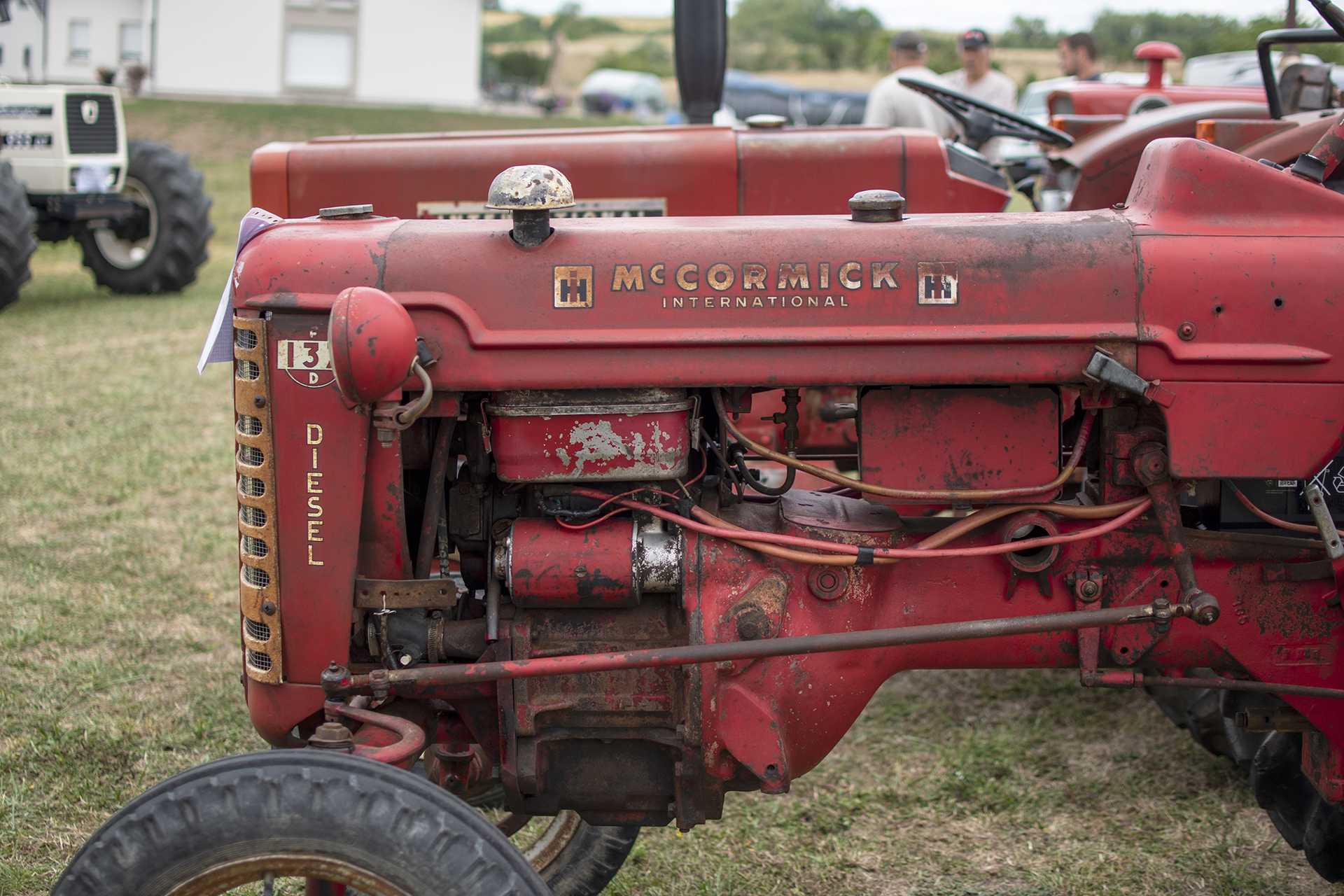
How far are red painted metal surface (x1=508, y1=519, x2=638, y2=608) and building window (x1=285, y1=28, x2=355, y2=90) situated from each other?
124 feet

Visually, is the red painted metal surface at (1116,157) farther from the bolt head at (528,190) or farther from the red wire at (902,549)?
the bolt head at (528,190)

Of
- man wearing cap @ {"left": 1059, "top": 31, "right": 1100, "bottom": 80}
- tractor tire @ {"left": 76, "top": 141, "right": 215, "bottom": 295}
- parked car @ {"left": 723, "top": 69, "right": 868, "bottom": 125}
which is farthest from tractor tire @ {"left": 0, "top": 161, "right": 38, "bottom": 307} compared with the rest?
parked car @ {"left": 723, "top": 69, "right": 868, "bottom": 125}

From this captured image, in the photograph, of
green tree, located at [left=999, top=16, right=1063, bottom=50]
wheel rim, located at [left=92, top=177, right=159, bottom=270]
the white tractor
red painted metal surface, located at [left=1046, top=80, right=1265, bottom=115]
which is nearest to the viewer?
red painted metal surface, located at [left=1046, top=80, right=1265, bottom=115]

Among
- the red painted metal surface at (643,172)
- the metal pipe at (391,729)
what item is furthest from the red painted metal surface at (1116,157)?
the metal pipe at (391,729)

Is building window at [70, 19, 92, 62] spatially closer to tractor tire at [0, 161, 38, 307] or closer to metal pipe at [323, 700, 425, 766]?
tractor tire at [0, 161, 38, 307]

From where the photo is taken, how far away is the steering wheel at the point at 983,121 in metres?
3.77

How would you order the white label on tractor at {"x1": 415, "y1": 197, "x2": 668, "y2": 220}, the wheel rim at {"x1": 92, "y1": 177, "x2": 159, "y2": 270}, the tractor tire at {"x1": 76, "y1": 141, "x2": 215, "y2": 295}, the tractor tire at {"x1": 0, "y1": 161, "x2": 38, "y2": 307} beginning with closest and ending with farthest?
1. the white label on tractor at {"x1": 415, "y1": 197, "x2": 668, "y2": 220}
2. the tractor tire at {"x1": 0, "y1": 161, "x2": 38, "y2": 307}
3. the tractor tire at {"x1": 76, "y1": 141, "x2": 215, "y2": 295}
4. the wheel rim at {"x1": 92, "y1": 177, "x2": 159, "y2": 270}

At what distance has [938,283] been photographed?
6.21 ft

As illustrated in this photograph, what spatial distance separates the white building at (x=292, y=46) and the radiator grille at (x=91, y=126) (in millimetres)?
26306

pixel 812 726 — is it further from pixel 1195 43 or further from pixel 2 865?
pixel 1195 43

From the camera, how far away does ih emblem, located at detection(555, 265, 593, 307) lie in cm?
191

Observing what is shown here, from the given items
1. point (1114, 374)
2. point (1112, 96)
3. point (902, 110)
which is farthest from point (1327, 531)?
point (1112, 96)

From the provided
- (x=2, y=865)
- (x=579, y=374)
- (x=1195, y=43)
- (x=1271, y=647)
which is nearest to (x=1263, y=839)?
(x=1271, y=647)

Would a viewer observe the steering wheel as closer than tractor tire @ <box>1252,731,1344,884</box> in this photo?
No
